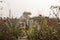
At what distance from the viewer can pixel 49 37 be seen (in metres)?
5.47

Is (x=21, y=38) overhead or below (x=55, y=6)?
below

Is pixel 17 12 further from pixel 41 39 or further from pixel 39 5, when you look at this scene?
pixel 41 39

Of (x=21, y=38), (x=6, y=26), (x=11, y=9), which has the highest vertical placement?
(x=11, y=9)

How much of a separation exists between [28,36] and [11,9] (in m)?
2.79

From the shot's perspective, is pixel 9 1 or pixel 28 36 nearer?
pixel 28 36

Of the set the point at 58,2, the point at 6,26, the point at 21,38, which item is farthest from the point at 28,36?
the point at 58,2

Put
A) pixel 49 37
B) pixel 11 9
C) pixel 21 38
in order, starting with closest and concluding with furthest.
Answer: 1. pixel 49 37
2. pixel 21 38
3. pixel 11 9

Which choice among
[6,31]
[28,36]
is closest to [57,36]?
[28,36]

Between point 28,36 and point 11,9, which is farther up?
point 11,9

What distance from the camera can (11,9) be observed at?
851cm

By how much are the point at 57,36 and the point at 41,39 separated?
450 millimetres

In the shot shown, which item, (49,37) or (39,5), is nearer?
(49,37)

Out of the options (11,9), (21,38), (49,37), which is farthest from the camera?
(11,9)

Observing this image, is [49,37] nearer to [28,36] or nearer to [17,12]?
[28,36]
